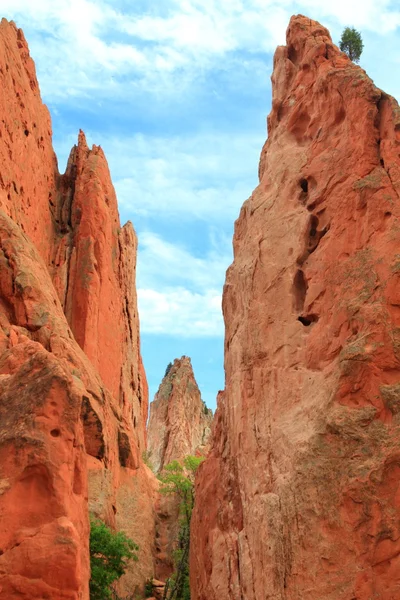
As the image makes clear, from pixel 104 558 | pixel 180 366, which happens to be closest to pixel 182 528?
pixel 104 558

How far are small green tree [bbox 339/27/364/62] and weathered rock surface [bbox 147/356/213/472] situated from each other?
144ft

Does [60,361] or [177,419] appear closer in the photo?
[60,361]

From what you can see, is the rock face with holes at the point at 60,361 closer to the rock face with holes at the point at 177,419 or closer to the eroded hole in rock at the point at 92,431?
the eroded hole in rock at the point at 92,431

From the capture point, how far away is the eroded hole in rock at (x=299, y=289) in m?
21.6

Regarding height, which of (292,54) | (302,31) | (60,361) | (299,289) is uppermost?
(302,31)

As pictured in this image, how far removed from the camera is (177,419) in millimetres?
73938

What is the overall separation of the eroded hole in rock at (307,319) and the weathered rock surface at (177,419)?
50473mm

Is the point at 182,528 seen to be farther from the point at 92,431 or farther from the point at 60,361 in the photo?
the point at 60,361

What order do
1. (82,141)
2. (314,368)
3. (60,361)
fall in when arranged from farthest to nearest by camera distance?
(82,141) < (314,368) < (60,361)

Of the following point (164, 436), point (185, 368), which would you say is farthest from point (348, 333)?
point (185, 368)

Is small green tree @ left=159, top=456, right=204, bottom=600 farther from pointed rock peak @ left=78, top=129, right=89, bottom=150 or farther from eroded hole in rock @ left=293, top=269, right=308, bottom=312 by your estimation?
pointed rock peak @ left=78, top=129, right=89, bottom=150

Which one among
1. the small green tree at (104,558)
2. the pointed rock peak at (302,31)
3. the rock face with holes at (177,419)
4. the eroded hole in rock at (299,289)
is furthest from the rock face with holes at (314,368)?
the rock face with holes at (177,419)

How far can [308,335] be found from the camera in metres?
20.2

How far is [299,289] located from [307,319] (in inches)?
55.9
